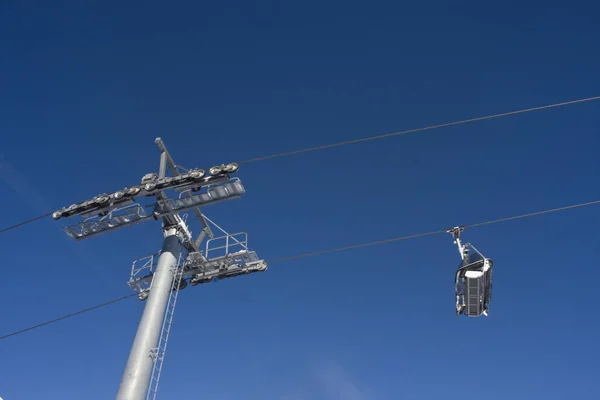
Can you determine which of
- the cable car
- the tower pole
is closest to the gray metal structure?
the tower pole

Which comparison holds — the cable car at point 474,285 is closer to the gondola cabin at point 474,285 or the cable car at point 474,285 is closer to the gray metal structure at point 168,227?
the gondola cabin at point 474,285

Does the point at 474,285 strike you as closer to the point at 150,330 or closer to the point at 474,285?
the point at 474,285

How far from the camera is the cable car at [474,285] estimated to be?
38.4 ft

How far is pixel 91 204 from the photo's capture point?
50.1ft

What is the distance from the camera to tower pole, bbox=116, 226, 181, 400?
1203cm

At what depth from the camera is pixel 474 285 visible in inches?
461

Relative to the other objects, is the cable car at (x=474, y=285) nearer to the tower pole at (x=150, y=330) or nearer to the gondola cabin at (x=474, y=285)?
the gondola cabin at (x=474, y=285)

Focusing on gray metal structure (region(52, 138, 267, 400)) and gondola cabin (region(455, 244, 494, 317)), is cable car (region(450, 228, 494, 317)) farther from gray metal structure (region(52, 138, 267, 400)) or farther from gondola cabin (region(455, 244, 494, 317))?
gray metal structure (region(52, 138, 267, 400))

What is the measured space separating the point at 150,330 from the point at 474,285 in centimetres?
946

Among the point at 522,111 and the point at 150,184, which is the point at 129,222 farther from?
the point at 522,111

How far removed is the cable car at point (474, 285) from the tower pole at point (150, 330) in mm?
8939

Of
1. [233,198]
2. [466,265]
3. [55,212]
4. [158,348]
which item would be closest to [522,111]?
[466,265]

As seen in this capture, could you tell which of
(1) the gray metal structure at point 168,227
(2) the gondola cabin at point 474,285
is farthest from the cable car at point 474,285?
(1) the gray metal structure at point 168,227

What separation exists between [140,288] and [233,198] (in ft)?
18.7
